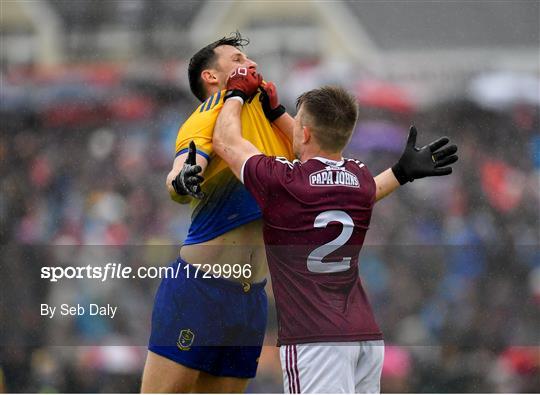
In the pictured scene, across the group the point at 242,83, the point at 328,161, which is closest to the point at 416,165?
the point at 328,161

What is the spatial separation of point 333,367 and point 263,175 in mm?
768

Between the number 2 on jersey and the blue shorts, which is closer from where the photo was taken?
the number 2 on jersey

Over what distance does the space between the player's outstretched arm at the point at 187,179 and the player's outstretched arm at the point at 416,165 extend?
0.78 m

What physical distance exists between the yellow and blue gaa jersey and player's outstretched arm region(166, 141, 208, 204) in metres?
0.24

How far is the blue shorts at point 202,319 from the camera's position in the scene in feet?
13.5

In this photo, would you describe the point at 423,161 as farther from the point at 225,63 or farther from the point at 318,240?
the point at 225,63

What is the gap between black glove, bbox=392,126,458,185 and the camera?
395 centimetres

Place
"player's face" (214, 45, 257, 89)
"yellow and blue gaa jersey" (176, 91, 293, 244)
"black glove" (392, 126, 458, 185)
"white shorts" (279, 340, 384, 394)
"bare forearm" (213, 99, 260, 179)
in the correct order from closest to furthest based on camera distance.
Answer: "white shorts" (279, 340, 384, 394)
"bare forearm" (213, 99, 260, 179)
"black glove" (392, 126, 458, 185)
"yellow and blue gaa jersey" (176, 91, 293, 244)
"player's face" (214, 45, 257, 89)

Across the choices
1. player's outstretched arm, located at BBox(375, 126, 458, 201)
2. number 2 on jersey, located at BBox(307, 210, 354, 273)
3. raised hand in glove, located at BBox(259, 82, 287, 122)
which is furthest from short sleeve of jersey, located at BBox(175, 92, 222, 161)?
player's outstretched arm, located at BBox(375, 126, 458, 201)

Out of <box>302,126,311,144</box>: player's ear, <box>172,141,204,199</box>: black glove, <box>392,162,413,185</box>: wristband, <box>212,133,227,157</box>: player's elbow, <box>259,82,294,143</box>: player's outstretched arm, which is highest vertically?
<box>259,82,294,143</box>: player's outstretched arm

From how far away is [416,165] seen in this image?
13.0ft

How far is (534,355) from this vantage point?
6820 millimetres

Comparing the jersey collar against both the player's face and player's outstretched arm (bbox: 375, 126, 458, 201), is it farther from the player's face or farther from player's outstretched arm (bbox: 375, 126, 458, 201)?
the player's face

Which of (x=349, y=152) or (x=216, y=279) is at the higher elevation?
(x=349, y=152)
